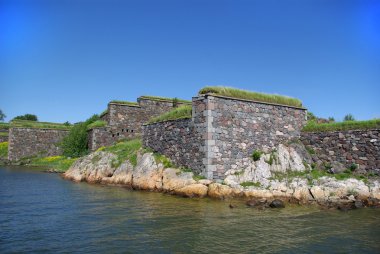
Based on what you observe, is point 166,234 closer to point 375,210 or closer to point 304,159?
point 375,210

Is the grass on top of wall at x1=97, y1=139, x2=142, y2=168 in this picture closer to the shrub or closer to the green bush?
the shrub

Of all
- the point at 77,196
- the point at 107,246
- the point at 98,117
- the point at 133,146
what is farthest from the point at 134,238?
the point at 98,117

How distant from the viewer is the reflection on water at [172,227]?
388 inches

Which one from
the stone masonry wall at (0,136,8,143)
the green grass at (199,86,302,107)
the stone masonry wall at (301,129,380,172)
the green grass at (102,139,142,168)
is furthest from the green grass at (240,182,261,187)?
the stone masonry wall at (0,136,8,143)

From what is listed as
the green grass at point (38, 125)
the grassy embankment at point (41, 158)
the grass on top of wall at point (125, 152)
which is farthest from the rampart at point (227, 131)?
the green grass at point (38, 125)

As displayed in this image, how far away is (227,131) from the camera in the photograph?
19469 millimetres

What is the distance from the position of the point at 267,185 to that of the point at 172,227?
8290 millimetres

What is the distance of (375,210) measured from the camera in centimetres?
1524

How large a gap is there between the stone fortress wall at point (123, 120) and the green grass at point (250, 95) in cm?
1550

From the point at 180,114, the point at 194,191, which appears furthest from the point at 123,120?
the point at 194,191

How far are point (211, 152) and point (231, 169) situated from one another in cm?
172

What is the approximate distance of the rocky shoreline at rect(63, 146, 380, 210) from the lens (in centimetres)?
1691

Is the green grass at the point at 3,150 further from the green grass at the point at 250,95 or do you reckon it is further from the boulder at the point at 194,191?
the green grass at the point at 250,95

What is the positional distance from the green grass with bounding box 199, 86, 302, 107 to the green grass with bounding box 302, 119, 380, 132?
6.20ft
